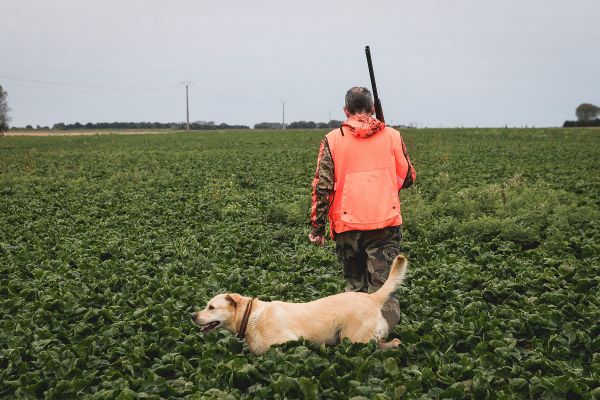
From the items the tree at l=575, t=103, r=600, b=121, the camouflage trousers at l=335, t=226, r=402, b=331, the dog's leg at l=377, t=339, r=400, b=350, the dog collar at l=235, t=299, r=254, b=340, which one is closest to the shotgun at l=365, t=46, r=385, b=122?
the camouflage trousers at l=335, t=226, r=402, b=331

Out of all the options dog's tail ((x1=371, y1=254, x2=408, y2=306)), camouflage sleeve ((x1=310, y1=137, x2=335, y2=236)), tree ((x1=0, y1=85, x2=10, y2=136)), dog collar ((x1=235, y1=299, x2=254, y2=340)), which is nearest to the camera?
dog's tail ((x1=371, y1=254, x2=408, y2=306))

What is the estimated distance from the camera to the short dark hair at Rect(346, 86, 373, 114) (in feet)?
17.3

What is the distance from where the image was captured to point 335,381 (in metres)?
4.74

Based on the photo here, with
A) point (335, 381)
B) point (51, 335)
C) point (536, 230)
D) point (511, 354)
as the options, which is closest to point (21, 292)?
point (51, 335)

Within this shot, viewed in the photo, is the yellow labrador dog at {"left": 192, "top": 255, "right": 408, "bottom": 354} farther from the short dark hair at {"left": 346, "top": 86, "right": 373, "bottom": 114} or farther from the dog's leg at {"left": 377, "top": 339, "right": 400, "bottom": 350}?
the short dark hair at {"left": 346, "top": 86, "right": 373, "bottom": 114}

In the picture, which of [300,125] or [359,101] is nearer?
[359,101]

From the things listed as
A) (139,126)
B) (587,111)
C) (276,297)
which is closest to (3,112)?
(139,126)

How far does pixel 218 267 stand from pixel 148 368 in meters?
3.68

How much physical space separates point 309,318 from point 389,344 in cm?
101

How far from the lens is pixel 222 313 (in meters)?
5.19

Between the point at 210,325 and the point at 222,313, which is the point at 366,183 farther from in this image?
the point at 210,325

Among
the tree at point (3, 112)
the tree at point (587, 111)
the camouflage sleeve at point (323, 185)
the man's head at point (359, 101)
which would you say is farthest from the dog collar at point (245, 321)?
→ the tree at point (587, 111)

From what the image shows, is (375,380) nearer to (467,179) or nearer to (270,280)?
(270,280)

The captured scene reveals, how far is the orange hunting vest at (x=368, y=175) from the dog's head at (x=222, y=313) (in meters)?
1.36
